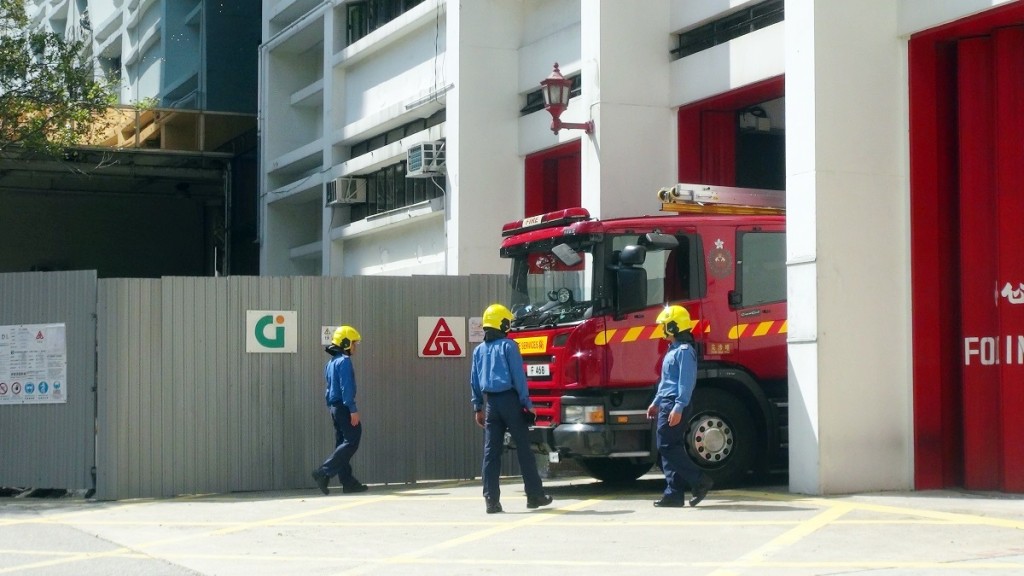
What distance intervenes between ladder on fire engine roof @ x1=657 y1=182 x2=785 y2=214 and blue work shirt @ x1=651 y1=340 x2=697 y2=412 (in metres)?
2.30

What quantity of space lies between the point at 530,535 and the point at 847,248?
14.6ft

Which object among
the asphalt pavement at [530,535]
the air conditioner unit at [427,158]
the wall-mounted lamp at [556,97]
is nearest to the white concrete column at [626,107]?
the wall-mounted lamp at [556,97]

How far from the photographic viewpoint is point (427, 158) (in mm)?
21688

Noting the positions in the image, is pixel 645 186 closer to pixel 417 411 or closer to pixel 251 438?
pixel 417 411

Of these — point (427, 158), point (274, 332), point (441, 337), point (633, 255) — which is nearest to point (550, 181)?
point (427, 158)

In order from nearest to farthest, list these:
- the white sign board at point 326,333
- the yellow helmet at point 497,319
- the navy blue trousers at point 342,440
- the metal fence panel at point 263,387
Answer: the yellow helmet at point 497,319 → the navy blue trousers at point 342,440 → the metal fence panel at point 263,387 → the white sign board at point 326,333

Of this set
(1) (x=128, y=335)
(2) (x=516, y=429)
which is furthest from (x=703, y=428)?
(1) (x=128, y=335)

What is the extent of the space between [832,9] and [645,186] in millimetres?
4763

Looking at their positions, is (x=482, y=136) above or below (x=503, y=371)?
above

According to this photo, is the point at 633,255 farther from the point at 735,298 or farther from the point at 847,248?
the point at 847,248

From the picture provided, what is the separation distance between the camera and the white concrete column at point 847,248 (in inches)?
501

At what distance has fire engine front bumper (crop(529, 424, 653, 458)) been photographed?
1266 cm

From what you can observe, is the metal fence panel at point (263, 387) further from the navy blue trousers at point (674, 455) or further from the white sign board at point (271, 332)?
the navy blue trousers at point (674, 455)

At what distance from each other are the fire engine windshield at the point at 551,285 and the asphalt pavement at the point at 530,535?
5.97ft
